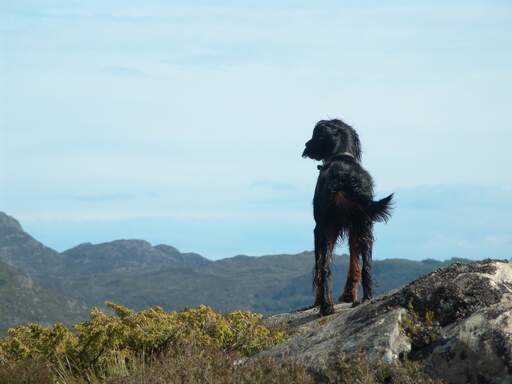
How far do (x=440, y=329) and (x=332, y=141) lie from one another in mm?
6269

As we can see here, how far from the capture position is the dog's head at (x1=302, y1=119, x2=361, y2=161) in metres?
13.3

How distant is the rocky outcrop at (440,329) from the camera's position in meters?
6.83

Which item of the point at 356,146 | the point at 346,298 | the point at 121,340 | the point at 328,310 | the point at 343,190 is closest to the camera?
the point at 121,340

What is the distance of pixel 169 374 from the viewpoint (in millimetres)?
7508

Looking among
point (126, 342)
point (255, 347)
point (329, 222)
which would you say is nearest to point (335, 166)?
point (329, 222)

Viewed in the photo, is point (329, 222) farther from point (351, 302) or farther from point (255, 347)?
point (255, 347)

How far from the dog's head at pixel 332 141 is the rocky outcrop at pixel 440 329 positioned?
16.5 ft

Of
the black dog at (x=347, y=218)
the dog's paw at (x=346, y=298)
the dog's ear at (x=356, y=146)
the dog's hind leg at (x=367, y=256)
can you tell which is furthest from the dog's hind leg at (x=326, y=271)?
the dog's ear at (x=356, y=146)

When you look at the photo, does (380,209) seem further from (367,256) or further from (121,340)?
(121,340)

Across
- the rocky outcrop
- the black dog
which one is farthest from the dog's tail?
the rocky outcrop

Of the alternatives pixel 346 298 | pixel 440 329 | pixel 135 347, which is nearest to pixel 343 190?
pixel 346 298

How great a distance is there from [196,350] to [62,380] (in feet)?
5.23

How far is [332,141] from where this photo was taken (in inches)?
525

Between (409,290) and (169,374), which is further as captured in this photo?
(409,290)
